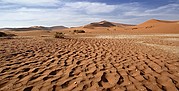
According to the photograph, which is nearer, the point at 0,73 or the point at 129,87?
the point at 129,87

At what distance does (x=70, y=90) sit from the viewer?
3.55m

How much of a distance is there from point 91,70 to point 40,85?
158 cm

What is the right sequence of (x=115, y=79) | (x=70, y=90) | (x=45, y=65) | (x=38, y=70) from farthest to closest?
(x=45, y=65), (x=38, y=70), (x=115, y=79), (x=70, y=90)

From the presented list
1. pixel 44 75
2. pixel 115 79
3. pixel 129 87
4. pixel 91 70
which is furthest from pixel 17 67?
pixel 129 87

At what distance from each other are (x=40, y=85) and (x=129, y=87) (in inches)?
72.4

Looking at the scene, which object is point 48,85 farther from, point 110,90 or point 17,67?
point 17,67

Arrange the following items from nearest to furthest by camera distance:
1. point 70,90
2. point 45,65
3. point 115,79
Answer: point 70,90 < point 115,79 < point 45,65

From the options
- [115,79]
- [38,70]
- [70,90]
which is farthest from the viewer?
[38,70]

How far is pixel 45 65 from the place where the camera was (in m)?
5.35

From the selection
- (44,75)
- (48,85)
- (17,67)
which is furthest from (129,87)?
(17,67)

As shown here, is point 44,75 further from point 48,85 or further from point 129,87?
point 129,87

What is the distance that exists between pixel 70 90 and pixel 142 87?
1.47 meters

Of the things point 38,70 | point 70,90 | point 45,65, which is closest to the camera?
point 70,90

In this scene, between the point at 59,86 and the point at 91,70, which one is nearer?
the point at 59,86
